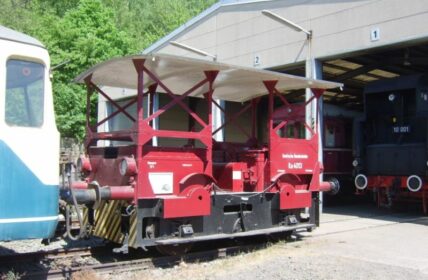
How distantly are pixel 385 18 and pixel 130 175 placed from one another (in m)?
8.42

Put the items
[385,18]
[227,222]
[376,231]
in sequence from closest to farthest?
1. [227,222]
2. [376,231]
3. [385,18]

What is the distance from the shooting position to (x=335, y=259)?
26.3 feet

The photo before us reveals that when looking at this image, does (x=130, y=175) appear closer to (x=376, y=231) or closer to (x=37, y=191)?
(x=37, y=191)

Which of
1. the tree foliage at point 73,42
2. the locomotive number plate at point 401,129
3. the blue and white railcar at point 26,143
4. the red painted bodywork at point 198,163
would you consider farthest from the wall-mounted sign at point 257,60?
the tree foliage at point 73,42

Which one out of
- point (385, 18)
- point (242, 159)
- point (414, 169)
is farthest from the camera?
point (414, 169)

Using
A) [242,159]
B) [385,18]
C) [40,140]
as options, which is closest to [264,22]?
[385,18]

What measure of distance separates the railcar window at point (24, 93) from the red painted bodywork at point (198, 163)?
2099 mm

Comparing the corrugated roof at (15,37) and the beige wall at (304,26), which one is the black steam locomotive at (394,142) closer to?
the beige wall at (304,26)

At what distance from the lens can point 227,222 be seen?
876cm

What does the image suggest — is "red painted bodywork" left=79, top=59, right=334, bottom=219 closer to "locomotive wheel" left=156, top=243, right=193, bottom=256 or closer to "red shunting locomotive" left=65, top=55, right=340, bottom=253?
"red shunting locomotive" left=65, top=55, right=340, bottom=253

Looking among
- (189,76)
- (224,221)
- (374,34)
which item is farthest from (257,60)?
(224,221)

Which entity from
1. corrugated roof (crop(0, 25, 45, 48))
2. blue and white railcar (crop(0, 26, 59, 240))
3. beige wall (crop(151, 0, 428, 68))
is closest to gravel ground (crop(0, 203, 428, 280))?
blue and white railcar (crop(0, 26, 59, 240))

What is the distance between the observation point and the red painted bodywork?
7809 mm

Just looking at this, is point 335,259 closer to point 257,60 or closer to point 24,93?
point 24,93
